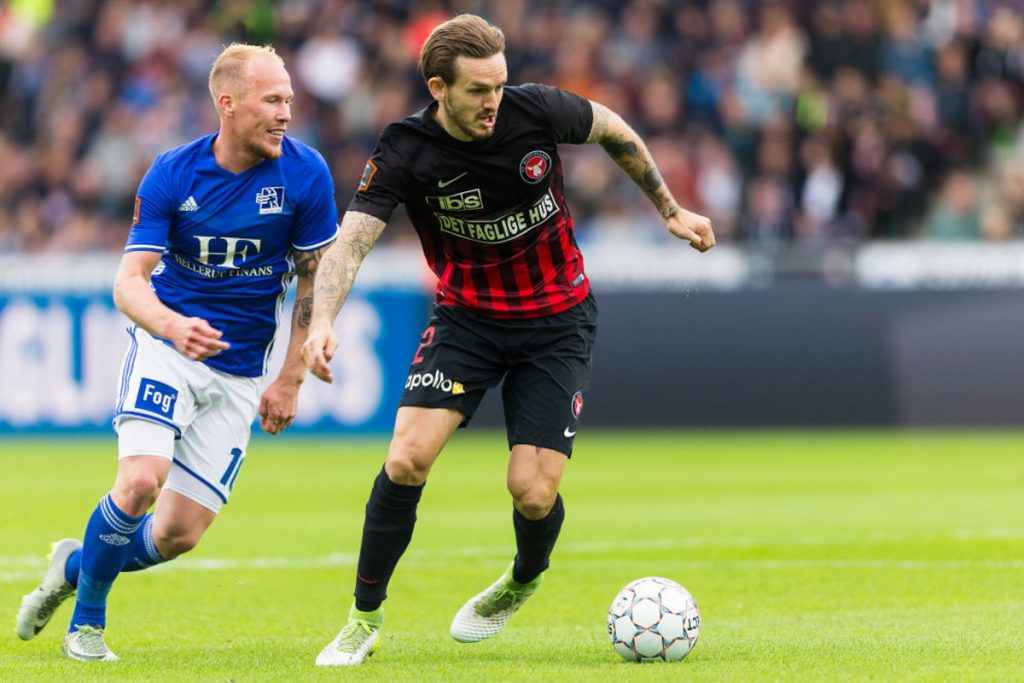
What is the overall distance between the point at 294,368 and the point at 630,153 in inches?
62.0

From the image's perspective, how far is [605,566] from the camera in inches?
369

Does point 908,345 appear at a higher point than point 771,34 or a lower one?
lower

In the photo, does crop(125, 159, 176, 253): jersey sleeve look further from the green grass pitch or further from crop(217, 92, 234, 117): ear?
the green grass pitch

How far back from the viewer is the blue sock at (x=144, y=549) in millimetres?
6996

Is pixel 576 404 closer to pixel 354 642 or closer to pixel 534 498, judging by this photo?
pixel 534 498

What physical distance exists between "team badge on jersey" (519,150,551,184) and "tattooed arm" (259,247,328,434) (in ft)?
2.72

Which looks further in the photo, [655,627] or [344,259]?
[344,259]

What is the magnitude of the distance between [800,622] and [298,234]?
2.60m

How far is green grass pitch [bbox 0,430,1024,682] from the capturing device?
625cm

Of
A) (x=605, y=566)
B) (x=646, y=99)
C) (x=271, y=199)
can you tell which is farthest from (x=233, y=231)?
(x=646, y=99)

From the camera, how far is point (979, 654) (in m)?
6.09

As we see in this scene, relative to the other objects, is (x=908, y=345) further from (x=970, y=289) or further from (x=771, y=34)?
(x=771, y=34)

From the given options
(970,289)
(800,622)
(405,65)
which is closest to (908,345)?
(970,289)

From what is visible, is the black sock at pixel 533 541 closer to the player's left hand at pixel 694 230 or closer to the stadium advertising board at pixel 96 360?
the player's left hand at pixel 694 230
